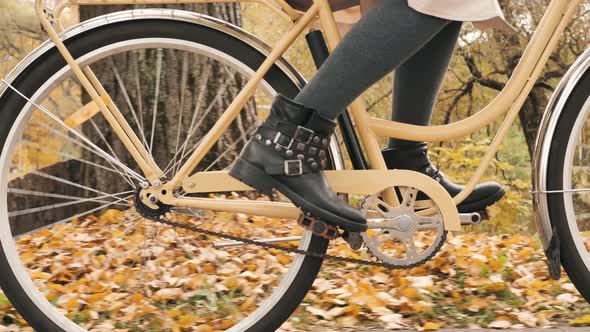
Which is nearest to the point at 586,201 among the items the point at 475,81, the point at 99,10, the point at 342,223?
the point at 342,223

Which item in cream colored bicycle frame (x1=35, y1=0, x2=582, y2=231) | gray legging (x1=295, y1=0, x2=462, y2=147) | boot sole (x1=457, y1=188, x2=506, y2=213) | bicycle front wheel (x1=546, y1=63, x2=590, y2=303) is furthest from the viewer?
boot sole (x1=457, y1=188, x2=506, y2=213)

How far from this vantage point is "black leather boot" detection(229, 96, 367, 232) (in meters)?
2.44

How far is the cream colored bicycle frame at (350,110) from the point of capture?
2.54 meters

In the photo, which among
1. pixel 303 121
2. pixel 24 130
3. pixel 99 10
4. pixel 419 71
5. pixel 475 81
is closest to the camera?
pixel 303 121

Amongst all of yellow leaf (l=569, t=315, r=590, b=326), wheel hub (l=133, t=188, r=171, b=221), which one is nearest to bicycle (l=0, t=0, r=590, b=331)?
wheel hub (l=133, t=188, r=171, b=221)

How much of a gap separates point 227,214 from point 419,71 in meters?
0.78

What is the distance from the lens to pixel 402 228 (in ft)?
8.54

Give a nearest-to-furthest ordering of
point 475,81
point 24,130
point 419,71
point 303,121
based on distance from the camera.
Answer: point 303,121, point 24,130, point 419,71, point 475,81

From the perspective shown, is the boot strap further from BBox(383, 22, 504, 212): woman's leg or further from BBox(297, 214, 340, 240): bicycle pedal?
BBox(383, 22, 504, 212): woman's leg

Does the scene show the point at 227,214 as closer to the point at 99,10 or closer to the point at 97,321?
the point at 97,321

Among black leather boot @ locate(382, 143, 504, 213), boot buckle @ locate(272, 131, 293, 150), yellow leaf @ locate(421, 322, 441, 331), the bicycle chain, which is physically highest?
boot buckle @ locate(272, 131, 293, 150)

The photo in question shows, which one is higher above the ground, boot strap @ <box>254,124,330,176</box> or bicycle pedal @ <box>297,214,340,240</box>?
boot strap @ <box>254,124,330,176</box>

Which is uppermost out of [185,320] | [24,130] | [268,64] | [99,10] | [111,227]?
[99,10]

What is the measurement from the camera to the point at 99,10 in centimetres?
486
